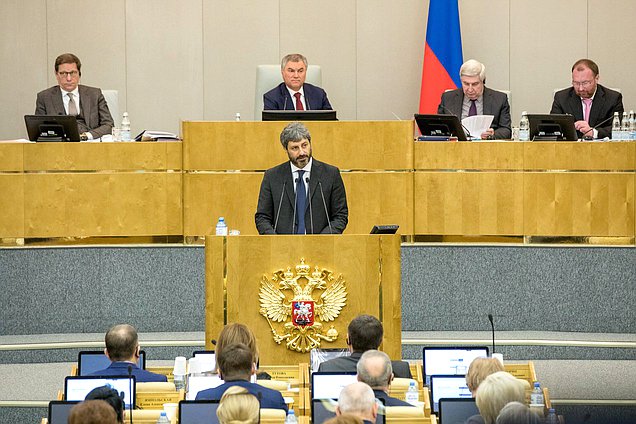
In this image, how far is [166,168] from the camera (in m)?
7.94

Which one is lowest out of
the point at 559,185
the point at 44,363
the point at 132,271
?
the point at 44,363

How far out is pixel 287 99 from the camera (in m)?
8.73

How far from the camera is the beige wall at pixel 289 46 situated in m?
11.0

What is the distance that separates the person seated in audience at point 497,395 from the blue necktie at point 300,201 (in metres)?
3.20

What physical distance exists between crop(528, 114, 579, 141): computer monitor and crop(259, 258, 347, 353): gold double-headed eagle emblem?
8.85ft

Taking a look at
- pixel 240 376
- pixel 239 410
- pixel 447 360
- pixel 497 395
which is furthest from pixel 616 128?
pixel 239 410

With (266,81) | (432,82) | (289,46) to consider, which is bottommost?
(266,81)

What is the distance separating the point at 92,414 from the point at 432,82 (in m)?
7.91

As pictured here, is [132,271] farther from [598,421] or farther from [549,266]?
[598,421]

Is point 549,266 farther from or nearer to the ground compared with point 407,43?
nearer to the ground

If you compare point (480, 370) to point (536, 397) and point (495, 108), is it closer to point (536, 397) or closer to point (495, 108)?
point (536, 397)

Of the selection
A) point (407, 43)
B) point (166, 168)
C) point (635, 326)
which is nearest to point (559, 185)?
point (635, 326)

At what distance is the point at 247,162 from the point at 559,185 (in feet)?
7.88

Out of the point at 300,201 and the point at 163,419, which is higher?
the point at 300,201
